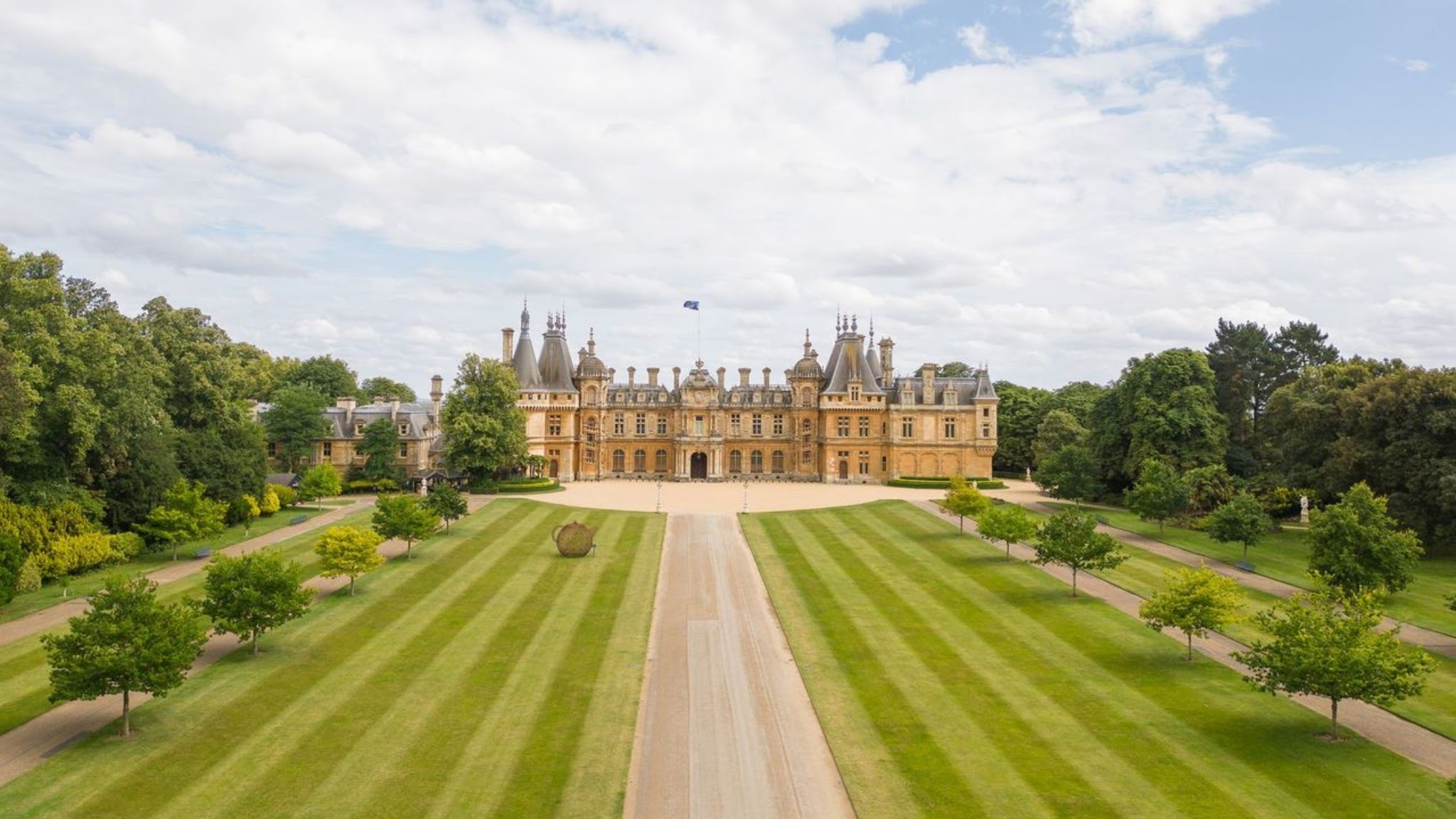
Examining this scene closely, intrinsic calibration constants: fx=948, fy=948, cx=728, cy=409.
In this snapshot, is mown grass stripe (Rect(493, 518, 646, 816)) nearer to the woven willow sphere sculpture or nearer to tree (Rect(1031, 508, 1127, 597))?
the woven willow sphere sculpture

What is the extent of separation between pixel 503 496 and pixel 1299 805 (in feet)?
195

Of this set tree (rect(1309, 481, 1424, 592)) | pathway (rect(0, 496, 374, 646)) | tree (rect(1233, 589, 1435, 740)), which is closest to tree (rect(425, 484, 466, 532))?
pathway (rect(0, 496, 374, 646))

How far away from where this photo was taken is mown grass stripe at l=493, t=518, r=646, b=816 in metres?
21.0

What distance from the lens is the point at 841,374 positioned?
289ft

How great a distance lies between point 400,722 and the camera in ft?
83.0

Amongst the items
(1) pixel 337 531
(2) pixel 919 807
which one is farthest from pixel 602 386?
(2) pixel 919 807

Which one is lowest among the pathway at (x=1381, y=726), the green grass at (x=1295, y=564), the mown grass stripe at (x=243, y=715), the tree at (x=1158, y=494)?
the mown grass stripe at (x=243, y=715)

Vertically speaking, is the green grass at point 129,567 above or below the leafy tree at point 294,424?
below

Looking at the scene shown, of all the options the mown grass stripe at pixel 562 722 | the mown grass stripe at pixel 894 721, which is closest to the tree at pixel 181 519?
the mown grass stripe at pixel 562 722

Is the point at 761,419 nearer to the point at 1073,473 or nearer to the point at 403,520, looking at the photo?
the point at 1073,473

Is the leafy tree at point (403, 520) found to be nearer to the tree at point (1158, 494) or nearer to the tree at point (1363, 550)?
the tree at point (1363, 550)

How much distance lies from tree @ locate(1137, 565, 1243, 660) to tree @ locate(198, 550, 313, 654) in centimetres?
2802

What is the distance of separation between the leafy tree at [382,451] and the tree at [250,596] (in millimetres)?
44216

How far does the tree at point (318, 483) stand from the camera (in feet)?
208
